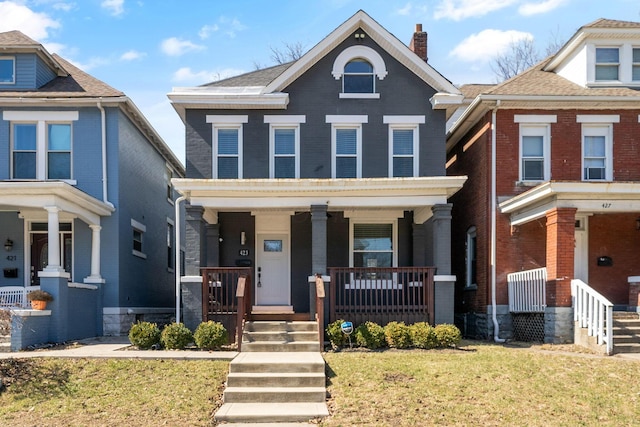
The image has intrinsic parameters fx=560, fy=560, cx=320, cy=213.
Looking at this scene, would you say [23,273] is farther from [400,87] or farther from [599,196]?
[599,196]

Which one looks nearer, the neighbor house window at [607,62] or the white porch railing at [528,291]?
the white porch railing at [528,291]

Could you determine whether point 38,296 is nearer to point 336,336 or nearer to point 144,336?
point 144,336

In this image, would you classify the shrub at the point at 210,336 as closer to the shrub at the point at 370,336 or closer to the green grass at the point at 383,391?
the green grass at the point at 383,391

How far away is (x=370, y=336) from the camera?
1120 cm

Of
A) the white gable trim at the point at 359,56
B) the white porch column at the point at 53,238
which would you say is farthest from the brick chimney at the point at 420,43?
the white porch column at the point at 53,238

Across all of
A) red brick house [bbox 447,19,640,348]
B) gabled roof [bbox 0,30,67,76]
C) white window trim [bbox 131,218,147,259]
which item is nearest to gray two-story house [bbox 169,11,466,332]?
red brick house [bbox 447,19,640,348]

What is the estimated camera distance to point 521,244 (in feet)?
46.4

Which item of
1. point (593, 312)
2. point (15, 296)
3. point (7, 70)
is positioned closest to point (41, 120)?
point (7, 70)

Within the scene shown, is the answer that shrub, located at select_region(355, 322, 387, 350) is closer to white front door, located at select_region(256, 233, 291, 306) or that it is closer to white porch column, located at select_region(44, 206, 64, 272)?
white front door, located at select_region(256, 233, 291, 306)

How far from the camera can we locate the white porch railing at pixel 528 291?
12.4 meters

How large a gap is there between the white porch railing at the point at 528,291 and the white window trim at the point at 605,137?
3230 mm

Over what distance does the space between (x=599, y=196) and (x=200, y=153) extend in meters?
9.47

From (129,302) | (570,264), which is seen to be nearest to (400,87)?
(570,264)

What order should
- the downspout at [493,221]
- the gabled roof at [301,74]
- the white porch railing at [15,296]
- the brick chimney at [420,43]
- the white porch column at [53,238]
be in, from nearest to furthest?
the white porch column at [53,238]
the white porch railing at [15,296]
the downspout at [493,221]
the gabled roof at [301,74]
the brick chimney at [420,43]
